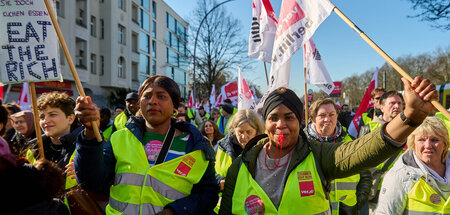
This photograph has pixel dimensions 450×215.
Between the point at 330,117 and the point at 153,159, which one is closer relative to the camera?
the point at 153,159

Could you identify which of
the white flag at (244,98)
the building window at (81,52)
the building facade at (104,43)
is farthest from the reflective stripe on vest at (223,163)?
the building window at (81,52)

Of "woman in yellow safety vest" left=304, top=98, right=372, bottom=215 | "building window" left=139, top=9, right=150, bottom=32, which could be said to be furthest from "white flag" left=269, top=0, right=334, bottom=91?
"building window" left=139, top=9, right=150, bottom=32

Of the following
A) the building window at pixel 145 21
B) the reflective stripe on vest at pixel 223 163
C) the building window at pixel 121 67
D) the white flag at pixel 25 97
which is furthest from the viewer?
the building window at pixel 145 21

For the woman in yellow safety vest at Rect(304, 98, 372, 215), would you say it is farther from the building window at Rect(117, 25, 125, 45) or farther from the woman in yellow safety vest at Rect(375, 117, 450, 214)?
the building window at Rect(117, 25, 125, 45)

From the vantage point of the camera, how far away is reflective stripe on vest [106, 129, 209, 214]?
195 cm

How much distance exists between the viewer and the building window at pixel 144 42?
119 ft

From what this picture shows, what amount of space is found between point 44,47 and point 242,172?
1.75m

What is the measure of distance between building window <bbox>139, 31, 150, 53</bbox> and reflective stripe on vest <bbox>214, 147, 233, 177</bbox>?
34.9 meters

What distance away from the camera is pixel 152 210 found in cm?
195

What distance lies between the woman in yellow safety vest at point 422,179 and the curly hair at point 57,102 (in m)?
2.82

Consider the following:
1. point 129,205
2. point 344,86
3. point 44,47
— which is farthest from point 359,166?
point 344,86

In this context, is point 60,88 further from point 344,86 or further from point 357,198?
point 344,86

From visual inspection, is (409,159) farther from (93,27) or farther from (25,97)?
(93,27)

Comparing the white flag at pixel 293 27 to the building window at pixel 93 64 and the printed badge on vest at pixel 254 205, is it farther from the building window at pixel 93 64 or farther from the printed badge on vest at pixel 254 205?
the building window at pixel 93 64
